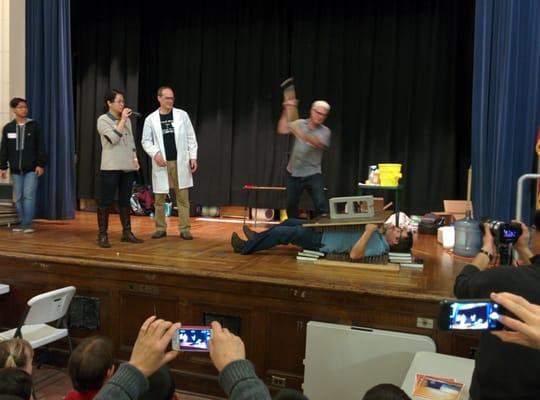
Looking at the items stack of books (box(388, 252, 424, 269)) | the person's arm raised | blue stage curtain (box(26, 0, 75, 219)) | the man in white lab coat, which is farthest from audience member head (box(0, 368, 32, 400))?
blue stage curtain (box(26, 0, 75, 219))

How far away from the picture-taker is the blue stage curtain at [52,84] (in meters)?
4.98

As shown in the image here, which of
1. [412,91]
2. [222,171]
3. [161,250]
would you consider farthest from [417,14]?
[161,250]

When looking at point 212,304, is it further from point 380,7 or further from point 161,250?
point 380,7

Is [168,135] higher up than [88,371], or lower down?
higher up

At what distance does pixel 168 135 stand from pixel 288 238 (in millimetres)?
1395

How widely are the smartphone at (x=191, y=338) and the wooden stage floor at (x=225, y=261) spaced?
1.58 m

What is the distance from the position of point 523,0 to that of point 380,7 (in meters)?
2.52

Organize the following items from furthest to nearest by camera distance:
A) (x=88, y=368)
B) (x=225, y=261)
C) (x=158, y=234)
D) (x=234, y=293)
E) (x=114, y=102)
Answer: (x=158, y=234) < (x=114, y=102) < (x=225, y=261) < (x=234, y=293) < (x=88, y=368)

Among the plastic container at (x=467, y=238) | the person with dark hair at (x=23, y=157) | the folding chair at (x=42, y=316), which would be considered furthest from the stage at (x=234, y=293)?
the person with dark hair at (x=23, y=157)

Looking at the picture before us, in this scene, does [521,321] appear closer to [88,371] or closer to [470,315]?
[470,315]

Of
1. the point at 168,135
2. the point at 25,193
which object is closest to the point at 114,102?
the point at 168,135

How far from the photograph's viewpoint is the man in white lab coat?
13.2 feet

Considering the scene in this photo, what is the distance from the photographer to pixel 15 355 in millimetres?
1521

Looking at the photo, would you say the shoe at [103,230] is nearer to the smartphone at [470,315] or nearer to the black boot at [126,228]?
the black boot at [126,228]
